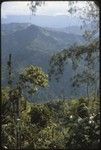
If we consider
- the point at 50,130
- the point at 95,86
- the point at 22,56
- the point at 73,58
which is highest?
the point at 73,58

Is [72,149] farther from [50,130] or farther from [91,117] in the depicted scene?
[50,130]

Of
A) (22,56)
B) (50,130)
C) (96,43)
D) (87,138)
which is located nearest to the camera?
(87,138)

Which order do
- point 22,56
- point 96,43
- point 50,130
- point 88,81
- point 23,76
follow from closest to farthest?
point 96,43 → point 88,81 → point 50,130 → point 23,76 → point 22,56

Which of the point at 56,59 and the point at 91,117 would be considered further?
the point at 56,59

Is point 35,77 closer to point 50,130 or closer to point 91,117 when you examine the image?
point 50,130

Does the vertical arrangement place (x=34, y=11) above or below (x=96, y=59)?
above

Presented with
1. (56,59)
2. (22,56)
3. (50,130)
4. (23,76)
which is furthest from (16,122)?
(22,56)

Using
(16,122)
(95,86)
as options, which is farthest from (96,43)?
(16,122)

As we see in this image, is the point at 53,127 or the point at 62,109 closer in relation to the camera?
the point at 53,127

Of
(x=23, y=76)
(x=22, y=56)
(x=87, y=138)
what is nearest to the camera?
(x=87, y=138)
